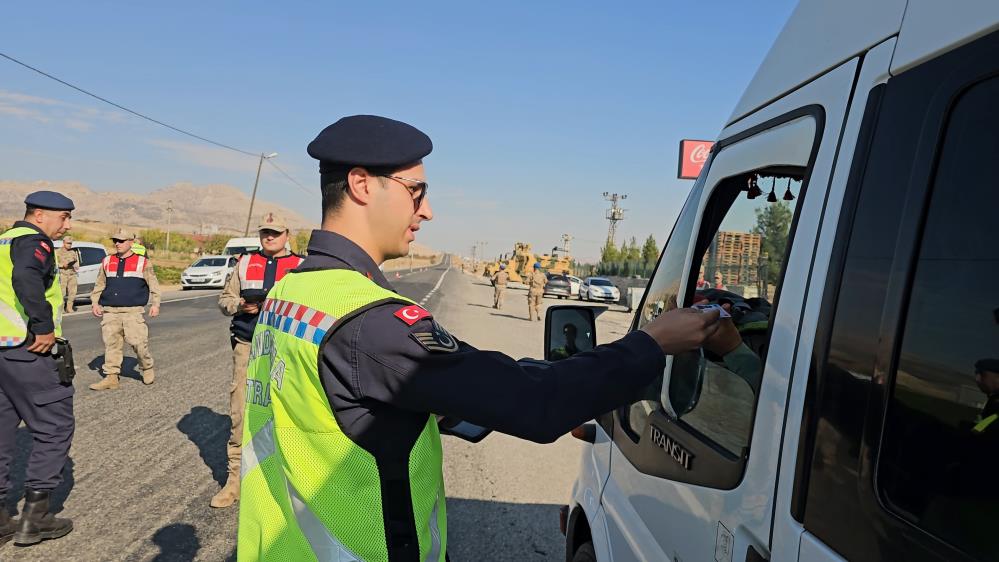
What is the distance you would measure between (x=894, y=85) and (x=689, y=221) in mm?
940

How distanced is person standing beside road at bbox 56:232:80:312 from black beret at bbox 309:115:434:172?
556 inches

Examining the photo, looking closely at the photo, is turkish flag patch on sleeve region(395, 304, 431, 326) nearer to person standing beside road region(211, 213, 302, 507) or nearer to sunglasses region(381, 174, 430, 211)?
sunglasses region(381, 174, 430, 211)

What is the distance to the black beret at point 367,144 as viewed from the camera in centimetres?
149

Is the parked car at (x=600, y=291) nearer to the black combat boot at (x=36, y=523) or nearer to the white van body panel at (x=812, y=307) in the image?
the black combat boot at (x=36, y=523)

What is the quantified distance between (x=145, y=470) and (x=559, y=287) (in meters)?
31.9

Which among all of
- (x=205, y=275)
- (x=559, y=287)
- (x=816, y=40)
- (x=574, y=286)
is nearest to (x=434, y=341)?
(x=816, y=40)

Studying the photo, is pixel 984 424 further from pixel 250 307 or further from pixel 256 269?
pixel 256 269

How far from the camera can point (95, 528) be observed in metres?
4.04

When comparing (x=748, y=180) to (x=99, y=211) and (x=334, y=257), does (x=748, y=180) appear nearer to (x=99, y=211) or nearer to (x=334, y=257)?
(x=334, y=257)

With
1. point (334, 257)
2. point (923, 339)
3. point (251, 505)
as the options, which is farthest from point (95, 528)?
point (923, 339)

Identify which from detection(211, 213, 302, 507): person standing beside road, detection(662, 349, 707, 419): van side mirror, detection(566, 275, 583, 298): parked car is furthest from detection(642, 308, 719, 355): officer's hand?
detection(566, 275, 583, 298): parked car

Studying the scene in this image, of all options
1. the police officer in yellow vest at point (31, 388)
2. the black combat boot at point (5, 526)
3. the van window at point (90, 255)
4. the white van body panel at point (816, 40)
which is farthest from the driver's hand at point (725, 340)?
the van window at point (90, 255)

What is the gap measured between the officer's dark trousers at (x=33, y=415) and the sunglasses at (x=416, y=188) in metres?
3.44

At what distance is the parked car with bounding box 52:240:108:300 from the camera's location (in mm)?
17875
